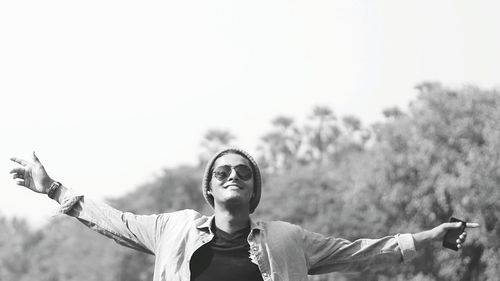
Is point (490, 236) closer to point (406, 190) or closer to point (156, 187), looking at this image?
point (406, 190)

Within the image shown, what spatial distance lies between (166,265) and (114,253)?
168ft

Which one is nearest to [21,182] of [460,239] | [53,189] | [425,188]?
[53,189]

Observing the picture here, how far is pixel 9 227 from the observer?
3364 inches

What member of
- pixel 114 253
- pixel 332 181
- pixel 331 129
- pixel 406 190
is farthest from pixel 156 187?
pixel 406 190

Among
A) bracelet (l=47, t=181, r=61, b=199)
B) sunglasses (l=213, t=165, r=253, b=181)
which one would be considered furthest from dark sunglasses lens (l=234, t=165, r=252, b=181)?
bracelet (l=47, t=181, r=61, b=199)

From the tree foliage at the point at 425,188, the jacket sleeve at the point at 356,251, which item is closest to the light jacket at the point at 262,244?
the jacket sleeve at the point at 356,251

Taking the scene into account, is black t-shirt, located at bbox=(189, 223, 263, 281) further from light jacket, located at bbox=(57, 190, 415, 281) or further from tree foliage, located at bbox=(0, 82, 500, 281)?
tree foliage, located at bbox=(0, 82, 500, 281)

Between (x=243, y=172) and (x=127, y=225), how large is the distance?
75cm

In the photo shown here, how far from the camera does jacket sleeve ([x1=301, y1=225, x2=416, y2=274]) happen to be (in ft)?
18.8

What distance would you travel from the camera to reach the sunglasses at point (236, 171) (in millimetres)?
5840

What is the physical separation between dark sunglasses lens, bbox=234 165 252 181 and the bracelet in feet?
3.67

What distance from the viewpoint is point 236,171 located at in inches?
230

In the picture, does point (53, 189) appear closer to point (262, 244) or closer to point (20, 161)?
point (20, 161)

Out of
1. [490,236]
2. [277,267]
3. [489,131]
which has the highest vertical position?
[489,131]
